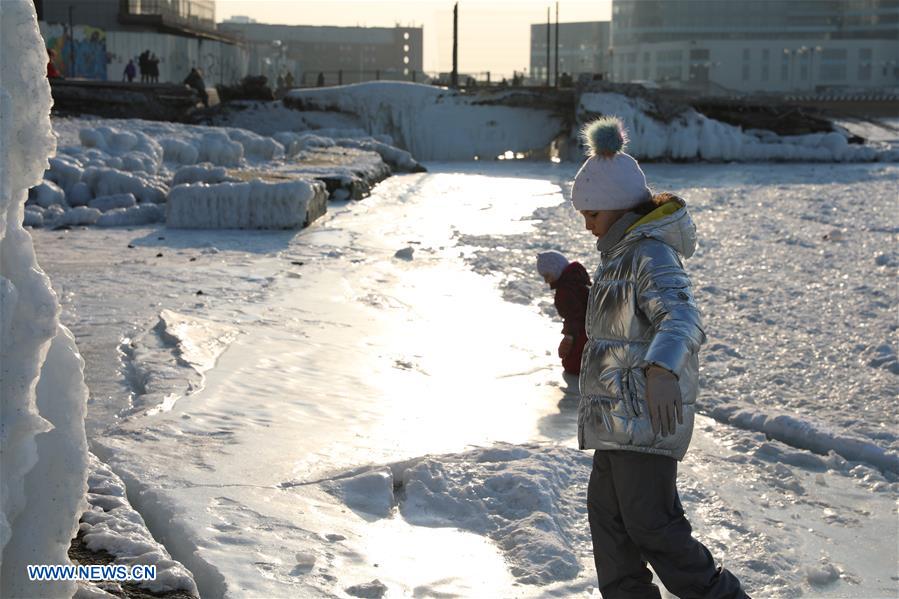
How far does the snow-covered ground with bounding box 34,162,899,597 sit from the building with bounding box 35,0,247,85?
98.9 ft

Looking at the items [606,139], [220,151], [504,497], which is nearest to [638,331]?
[606,139]

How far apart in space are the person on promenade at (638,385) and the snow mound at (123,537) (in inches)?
47.2

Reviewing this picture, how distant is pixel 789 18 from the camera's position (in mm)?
108625

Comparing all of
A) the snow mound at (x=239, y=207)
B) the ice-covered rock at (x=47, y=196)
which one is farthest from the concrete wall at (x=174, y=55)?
the snow mound at (x=239, y=207)

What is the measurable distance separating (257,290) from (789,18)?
110737 millimetres

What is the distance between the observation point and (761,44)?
333ft

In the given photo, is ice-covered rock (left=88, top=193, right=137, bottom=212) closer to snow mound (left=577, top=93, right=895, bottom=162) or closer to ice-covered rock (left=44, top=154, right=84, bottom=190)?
ice-covered rock (left=44, top=154, right=84, bottom=190)

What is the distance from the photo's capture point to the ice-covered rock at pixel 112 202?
1259cm

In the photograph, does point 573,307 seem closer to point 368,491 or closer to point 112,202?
point 368,491

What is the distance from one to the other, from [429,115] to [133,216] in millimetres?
20192

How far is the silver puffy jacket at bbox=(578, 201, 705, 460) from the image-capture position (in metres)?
2.68

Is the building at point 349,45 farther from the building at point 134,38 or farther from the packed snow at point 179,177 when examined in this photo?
the packed snow at point 179,177

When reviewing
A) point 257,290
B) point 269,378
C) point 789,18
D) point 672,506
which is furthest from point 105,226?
point 789,18

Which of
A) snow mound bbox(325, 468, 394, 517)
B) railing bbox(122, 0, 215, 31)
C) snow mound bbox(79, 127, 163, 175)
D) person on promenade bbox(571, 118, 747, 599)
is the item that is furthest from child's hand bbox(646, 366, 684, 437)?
railing bbox(122, 0, 215, 31)
